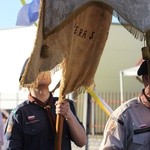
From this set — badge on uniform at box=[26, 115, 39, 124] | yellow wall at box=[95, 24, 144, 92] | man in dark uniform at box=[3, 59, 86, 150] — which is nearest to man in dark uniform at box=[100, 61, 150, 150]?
man in dark uniform at box=[3, 59, 86, 150]

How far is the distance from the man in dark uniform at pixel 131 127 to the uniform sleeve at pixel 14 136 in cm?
86

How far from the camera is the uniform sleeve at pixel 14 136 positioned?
4.04 metres

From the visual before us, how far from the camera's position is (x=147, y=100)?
11.6ft

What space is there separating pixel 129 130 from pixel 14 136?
1072mm

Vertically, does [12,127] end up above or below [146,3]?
below

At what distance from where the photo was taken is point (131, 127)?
136 inches

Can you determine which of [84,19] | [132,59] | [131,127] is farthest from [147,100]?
[132,59]

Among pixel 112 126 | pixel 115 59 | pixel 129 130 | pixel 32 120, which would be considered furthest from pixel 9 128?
pixel 115 59

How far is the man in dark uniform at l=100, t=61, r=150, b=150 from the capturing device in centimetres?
342

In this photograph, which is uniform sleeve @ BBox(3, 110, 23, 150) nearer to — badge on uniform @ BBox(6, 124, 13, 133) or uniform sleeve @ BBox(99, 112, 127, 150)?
badge on uniform @ BBox(6, 124, 13, 133)

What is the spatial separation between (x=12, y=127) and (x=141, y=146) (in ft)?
3.90

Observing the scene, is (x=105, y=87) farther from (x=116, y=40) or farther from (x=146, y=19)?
(x=146, y=19)

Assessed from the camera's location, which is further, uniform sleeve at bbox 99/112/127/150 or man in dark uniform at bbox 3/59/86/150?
man in dark uniform at bbox 3/59/86/150

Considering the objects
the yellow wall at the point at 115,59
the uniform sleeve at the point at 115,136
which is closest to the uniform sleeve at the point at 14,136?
the uniform sleeve at the point at 115,136
